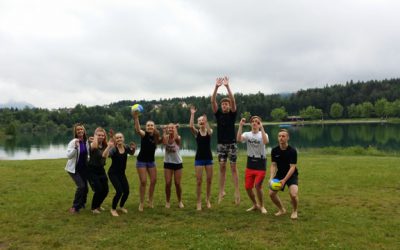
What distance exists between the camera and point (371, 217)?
805 centimetres

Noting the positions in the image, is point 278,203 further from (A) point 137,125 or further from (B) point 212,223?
(A) point 137,125

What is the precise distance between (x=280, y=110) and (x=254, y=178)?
12983cm

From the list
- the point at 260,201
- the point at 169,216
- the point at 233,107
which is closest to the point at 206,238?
the point at 169,216

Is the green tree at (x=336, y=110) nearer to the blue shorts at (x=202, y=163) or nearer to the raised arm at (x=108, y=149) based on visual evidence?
the blue shorts at (x=202, y=163)

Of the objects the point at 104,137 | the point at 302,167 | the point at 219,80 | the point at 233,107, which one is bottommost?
the point at 302,167

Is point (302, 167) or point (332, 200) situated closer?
point (332, 200)

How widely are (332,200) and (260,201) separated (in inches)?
101

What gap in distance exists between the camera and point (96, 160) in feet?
28.8

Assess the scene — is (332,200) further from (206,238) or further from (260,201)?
(206,238)

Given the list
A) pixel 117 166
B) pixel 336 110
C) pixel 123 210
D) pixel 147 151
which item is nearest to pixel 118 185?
pixel 117 166

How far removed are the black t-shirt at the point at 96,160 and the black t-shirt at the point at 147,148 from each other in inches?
39.0

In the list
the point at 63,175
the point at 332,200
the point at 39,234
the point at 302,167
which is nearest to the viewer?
the point at 39,234

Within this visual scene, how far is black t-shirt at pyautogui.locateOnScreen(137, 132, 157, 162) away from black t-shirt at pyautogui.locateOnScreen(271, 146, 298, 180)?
303cm

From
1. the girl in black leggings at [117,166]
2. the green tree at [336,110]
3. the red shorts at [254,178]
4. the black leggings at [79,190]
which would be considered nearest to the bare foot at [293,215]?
the red shorts at [254,178]
